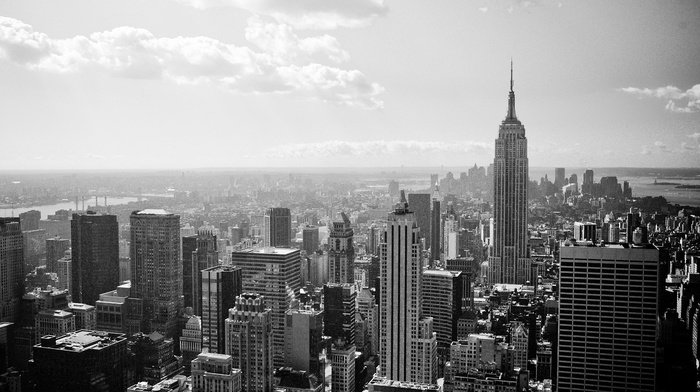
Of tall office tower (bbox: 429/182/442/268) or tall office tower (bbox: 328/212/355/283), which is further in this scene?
tall office tower (bbox: 328/212/355/283)

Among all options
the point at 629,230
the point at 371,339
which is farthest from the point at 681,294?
the point at 371,339

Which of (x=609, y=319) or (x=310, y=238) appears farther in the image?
(x=310, y=238)

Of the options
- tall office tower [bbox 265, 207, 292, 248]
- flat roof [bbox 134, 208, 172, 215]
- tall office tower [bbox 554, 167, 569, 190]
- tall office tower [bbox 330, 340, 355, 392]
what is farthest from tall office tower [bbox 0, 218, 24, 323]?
tall office tower [bbox 554, 167, 569, 190]

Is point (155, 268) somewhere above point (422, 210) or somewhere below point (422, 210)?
below

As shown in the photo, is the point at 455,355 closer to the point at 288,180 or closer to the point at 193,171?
the point at 288,180

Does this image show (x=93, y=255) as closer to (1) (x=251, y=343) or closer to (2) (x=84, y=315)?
(2) (x=84, y=315)

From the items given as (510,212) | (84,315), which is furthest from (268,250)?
(510,212)

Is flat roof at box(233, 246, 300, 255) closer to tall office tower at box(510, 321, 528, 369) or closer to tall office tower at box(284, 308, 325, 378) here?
tall office tower at box(284, 308, 325, 378)
